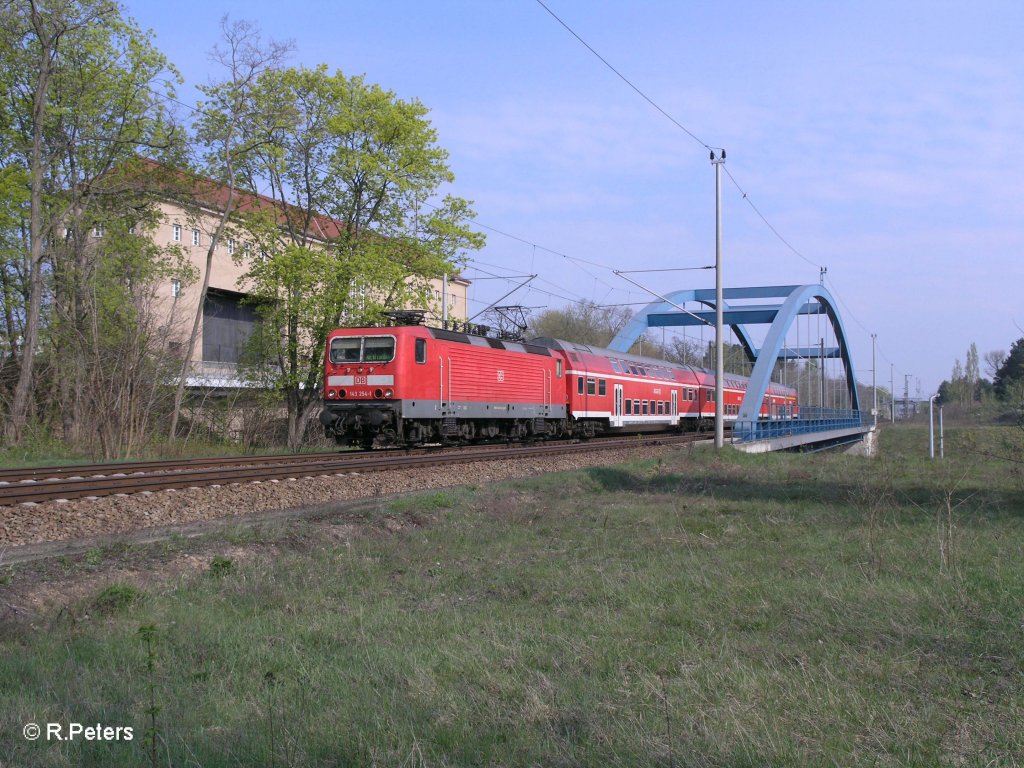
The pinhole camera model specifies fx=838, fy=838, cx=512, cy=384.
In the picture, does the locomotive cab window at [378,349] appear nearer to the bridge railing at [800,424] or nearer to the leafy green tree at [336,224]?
the leafy green tree at [336,224]

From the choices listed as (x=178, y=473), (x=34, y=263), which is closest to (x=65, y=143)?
(x=34, y=263)

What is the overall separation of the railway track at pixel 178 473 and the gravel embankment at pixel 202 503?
512 mm

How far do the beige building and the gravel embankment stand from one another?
532 inches

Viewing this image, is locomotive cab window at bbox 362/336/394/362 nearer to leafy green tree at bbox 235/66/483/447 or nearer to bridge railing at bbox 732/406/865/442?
leafy green tree at bbox 235/66/483/447

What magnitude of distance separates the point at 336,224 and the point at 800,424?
24.0 meters

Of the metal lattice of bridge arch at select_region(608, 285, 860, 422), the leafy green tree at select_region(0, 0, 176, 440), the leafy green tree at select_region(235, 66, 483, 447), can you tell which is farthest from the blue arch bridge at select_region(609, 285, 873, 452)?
the leafy green tree at select_region(0, 0, 176, 440)

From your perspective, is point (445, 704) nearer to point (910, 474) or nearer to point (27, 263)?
point (910, 474)

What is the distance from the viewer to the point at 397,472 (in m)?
17.4

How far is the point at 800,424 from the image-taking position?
4091 cm

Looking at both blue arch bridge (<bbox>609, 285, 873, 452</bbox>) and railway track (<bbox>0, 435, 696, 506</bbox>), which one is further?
blue arch bridge (<bbox>609, 285, 873, 452</bbox>)

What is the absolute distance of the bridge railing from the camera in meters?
31.3

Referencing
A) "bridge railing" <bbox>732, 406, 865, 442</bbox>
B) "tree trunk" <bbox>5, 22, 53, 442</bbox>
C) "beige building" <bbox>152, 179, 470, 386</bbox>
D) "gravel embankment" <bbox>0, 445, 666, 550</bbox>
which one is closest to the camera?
"gravel embankment" <bbox>0, 445, 666, 550</bbox>

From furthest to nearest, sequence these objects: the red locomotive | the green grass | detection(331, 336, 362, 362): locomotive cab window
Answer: detection(331, 336, 362, 362): locomotive cab window, the red locomotive, the green grass

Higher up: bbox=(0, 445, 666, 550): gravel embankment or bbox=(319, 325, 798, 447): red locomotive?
bbox=(319, 325, 798, 447): red locomotive
